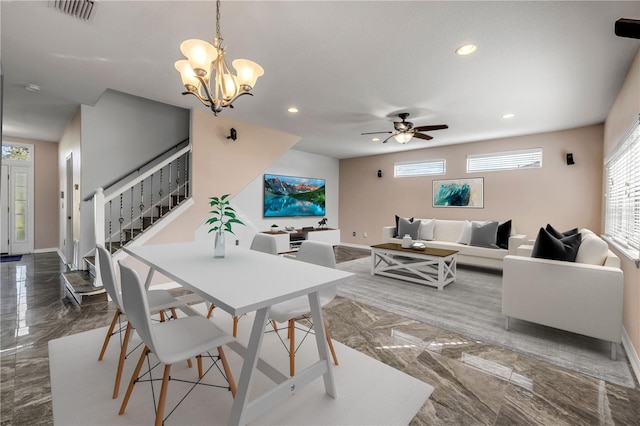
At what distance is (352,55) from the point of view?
8.51 feet

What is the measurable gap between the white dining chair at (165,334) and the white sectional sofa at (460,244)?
450cm

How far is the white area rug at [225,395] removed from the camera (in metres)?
1.56

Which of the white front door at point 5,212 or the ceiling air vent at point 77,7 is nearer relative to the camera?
the ceiling air vent at point 77,7

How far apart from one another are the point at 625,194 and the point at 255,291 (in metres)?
3.94

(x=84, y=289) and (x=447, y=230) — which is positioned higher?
(x=447, y=230)

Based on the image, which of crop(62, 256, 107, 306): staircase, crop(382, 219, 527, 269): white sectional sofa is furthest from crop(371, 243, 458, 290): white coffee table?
crop(62, 256, 107, 306): staircase

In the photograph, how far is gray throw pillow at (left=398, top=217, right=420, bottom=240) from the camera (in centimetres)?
591

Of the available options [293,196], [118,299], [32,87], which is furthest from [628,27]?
[293,196]

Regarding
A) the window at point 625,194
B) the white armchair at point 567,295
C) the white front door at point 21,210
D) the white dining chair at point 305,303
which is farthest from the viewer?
the white front door at point 21,210

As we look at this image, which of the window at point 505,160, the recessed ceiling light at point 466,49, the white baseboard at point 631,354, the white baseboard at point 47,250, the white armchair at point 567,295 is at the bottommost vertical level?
the white baseboard at point 631,354

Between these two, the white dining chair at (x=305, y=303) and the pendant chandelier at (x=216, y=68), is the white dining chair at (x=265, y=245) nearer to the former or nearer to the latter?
the white dining chair at (x=305, y=303)

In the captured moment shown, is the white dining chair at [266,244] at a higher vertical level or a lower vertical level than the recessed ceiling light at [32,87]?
lower

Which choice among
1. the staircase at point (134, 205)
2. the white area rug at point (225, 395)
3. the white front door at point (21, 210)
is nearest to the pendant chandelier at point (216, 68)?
the white area rug at point (225, 395)

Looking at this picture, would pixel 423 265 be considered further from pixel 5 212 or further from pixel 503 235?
pixel 5 212
